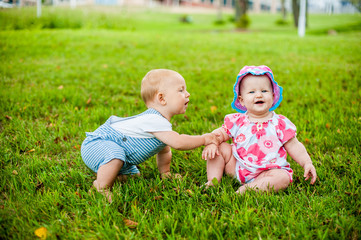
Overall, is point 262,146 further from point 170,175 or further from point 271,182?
point 170,175

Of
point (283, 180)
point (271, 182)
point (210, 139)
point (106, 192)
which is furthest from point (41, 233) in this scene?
point (283, 180)

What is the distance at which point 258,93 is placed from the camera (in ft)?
7.55

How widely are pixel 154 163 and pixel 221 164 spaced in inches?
27.6

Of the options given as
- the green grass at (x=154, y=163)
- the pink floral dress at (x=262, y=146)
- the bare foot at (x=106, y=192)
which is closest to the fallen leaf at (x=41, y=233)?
the green grass at (x=154, y=163)

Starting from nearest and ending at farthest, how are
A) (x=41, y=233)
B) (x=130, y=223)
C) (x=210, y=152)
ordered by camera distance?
(x=41, y=233) → (x=130, y=223) → (x=210, y=152)

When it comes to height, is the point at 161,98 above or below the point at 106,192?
above

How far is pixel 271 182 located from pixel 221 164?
0.42m

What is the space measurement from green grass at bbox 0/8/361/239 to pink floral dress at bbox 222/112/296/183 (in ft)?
0.61

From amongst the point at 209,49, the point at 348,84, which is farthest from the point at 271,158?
the point at 209,49

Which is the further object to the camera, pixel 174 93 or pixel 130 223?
pixel 174 93

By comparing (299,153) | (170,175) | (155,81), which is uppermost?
(155,81)

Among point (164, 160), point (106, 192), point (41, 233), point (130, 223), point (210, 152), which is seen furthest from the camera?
point (164, 160)

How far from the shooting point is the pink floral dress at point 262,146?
2.34 meters

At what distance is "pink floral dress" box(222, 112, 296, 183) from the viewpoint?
234cm
